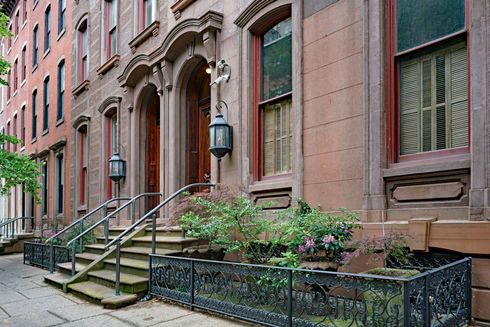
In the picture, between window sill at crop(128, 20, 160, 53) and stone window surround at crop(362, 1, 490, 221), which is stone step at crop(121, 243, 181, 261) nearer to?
stone window surround at crop(362, 1, 490, 221)

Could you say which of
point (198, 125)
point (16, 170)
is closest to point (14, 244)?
point (16, 170)

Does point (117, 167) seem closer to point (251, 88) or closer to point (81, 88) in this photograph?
point (81, 88)

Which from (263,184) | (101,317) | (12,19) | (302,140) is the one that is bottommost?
(101,317)

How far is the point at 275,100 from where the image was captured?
7.57 metres

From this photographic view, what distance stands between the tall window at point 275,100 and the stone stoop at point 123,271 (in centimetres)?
192

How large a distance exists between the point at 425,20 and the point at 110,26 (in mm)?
10602

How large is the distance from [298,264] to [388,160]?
5.79ft

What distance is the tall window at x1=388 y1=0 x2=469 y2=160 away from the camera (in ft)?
16.6

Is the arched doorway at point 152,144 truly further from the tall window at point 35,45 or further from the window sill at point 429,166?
the tall window at point 35,45

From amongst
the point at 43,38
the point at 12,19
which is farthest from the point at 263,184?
the point at 12,19

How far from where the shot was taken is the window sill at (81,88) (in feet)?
47.7

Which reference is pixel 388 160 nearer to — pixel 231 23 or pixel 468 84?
pixel 468 84

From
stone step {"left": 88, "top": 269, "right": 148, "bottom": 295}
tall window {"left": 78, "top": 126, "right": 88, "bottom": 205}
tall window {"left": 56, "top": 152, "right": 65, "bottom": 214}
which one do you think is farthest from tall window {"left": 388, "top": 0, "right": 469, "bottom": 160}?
tall window {"left": 56, "top": 152, "right": 65, "bottom": 214}

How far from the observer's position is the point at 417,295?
12.3 feet
